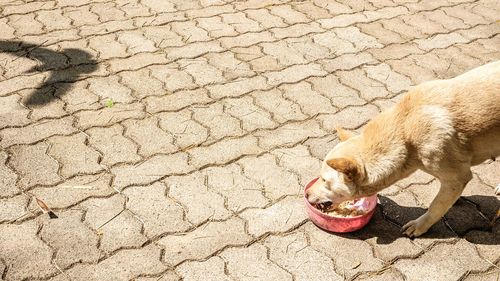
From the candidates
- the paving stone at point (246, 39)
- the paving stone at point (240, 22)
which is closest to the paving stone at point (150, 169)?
the paving stone at point (246, 39)

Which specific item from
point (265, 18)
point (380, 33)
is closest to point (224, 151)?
point (265, 18)

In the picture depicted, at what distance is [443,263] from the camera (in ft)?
12.6

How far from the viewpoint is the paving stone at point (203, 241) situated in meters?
3.75

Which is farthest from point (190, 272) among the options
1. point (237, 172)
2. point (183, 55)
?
point (183, 55)

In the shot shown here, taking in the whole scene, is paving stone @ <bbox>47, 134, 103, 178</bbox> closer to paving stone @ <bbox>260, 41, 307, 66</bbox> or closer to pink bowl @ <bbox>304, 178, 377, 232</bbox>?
pink bowl @ <bbox>304, 178, 377, 232</bbox>

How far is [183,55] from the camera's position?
20.3 ft

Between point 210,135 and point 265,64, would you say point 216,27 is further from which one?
point 210,135

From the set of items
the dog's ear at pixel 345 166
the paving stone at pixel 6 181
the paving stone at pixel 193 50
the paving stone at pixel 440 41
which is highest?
the dog's ear at pixel 345 166

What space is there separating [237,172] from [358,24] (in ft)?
11.8

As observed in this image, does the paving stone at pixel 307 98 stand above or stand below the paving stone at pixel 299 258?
above

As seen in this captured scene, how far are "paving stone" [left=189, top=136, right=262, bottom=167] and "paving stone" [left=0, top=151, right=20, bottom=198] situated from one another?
140 cm

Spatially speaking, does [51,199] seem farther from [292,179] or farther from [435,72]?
[435,72]

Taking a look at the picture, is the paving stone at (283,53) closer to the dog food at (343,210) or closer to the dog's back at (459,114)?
the dog food at (343,210)

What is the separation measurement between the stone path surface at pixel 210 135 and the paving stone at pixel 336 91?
0.02 metres
